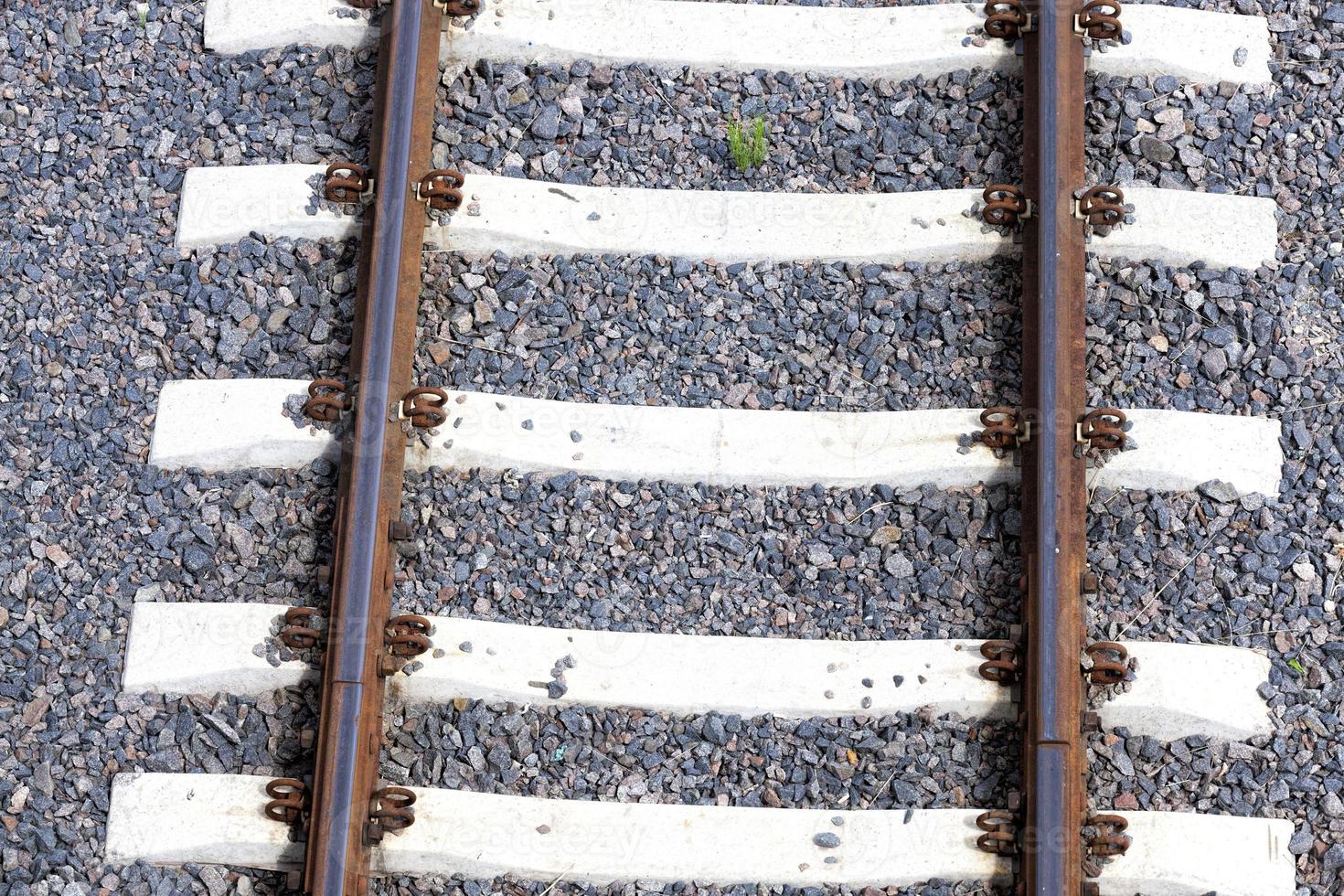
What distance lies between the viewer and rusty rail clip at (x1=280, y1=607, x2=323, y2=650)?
389 centimetres

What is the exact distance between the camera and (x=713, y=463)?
13.5ft

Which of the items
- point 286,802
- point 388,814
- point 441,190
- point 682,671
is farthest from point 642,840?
point 441,190

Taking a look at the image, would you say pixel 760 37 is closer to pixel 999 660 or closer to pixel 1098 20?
pixel 1098 20

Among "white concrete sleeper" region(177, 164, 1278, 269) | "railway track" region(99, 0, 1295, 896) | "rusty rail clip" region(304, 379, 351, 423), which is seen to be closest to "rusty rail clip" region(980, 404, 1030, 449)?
"railway track" region(99, 0, 1295, 896)

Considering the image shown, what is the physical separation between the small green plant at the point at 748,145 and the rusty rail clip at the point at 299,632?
1891 millimetres

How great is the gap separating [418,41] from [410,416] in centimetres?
122

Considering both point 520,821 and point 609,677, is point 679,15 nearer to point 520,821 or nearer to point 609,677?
point 609,677

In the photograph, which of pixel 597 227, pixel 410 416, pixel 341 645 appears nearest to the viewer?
pixel 341 645

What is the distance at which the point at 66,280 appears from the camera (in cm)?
440

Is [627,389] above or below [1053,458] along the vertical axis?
above

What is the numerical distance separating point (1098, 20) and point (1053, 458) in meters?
1.48

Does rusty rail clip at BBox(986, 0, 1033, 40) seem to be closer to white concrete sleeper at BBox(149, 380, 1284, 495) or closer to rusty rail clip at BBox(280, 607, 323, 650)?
white concrete sleeper at BBox(149, 380, 1284, 495)

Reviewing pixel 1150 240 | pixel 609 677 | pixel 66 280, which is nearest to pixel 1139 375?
pixel 1150 240

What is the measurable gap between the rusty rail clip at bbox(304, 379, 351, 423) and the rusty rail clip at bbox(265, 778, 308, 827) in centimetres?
103
